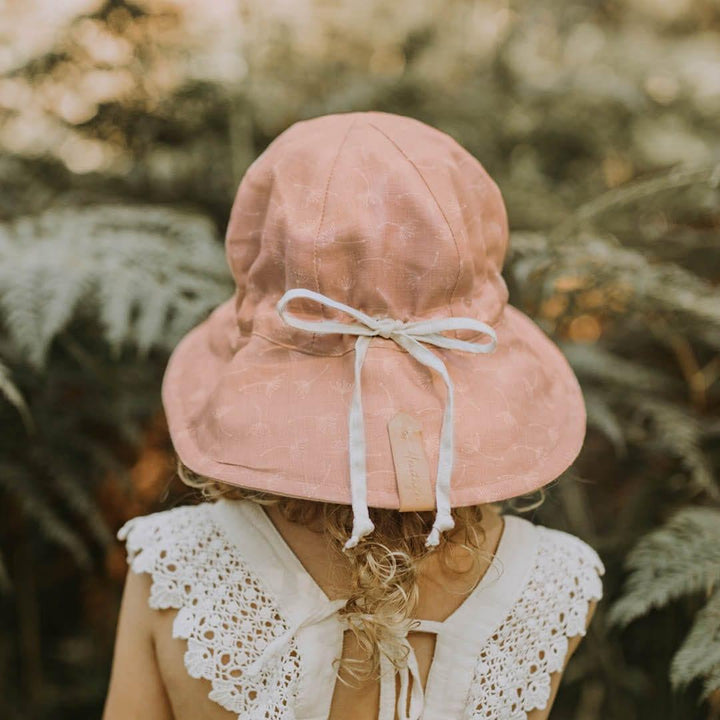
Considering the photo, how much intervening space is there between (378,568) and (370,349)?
275 millimetres

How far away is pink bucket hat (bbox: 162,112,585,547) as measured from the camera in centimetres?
91

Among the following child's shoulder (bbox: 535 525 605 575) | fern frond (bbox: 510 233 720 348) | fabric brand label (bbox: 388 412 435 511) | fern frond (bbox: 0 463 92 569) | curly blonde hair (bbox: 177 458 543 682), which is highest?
fabric brand label (bbox: 388 412 435 511)

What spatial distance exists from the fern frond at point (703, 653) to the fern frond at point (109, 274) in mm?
982

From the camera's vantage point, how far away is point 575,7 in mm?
2412

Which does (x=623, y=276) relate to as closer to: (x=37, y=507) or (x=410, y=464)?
(x=410, y=464)

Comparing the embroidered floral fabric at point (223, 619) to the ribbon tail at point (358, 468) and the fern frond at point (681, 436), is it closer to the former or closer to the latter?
the ribbon tail at point (358, 468)

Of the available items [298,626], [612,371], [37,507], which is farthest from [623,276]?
[37,507]

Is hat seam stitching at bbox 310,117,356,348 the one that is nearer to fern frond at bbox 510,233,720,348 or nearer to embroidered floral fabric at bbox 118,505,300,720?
embroidered floral fabric at bbox 118,505,300,720

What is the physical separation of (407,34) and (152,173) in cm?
101

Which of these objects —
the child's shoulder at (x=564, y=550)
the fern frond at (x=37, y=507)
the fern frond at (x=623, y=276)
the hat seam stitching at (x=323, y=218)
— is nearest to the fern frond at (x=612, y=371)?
the fern frond at (x=623, y=276)

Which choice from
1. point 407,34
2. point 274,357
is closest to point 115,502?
point 274,357

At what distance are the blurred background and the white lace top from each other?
8.0 inches

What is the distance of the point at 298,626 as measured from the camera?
3.35ft

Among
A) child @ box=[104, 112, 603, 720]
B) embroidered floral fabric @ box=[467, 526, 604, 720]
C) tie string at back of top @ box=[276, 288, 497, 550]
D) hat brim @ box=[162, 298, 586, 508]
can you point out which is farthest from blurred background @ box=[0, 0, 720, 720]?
tie string at back of top @ box=[276, 288, 497, 550]
